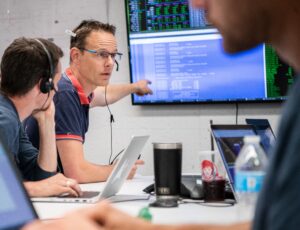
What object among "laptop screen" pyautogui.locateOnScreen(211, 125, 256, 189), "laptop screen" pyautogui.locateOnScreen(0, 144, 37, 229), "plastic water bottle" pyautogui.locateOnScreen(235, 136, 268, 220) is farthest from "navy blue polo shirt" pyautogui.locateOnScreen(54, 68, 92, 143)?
"laptop screen" pyautogui.locateOnScreen(0, 144, 37, 229)

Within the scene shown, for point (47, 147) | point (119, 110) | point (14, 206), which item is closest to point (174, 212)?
point (14, 206)

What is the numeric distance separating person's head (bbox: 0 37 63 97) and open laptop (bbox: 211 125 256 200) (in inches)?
33.1

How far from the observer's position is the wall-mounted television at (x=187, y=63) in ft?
11.3

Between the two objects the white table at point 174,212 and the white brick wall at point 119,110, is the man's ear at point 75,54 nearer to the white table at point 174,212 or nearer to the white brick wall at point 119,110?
the white brick wall at point 119,110

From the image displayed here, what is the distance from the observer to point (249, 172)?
4.74 feet

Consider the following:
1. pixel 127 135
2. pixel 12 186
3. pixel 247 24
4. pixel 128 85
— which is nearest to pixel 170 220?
pixel 12 186

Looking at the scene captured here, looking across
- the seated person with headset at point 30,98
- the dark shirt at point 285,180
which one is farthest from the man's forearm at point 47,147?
the dark shirt at point 285,180

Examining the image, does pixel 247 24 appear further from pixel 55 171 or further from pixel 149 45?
pixel 149 45

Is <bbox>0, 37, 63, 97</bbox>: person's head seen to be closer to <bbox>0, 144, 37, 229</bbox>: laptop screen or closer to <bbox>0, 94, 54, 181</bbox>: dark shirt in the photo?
<bbox>0, 94, 54, 181</bbox>: dark shirt

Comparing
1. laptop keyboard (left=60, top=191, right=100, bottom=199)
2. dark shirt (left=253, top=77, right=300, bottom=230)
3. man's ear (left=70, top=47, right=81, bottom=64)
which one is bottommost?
laptop keyboard (left=60, top=191, right=100, bottom=199)

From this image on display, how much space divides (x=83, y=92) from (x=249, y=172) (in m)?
1.67

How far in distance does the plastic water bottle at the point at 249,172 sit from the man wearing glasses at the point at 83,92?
39.5 inches

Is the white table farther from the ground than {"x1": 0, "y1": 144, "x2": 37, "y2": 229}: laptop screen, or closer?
closer

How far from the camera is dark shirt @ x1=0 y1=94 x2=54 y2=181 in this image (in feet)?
7.22
